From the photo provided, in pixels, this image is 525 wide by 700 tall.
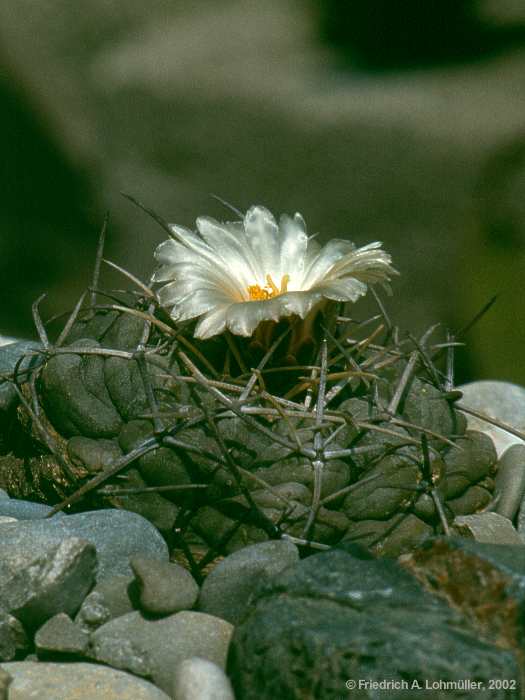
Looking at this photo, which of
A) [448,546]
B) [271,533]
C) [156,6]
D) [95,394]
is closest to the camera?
[448,546]

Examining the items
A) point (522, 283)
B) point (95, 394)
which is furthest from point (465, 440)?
point (522, 283)

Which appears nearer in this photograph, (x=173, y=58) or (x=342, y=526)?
(x=342, y=526)

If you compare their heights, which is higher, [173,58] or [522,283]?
[173,58]

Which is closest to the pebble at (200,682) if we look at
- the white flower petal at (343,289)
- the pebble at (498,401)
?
the white flower petal at (343,289)

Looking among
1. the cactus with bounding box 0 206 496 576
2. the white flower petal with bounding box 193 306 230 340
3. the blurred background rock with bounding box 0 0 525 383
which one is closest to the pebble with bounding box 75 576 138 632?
the cactus with bounding box 0 206 496 576

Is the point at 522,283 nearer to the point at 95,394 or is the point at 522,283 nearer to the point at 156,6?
the point at 156,6

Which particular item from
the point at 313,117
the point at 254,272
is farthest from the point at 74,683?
the point at 313,117

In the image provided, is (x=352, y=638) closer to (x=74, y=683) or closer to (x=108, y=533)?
(x=74, y=683)

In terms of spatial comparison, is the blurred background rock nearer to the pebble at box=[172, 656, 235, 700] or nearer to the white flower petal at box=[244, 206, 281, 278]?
the white flower petal at box=[244, 206, 281, 278]

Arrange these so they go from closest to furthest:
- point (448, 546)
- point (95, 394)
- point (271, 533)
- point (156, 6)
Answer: point (448, 546), point (271, 533), point (95, 394), point (156, 6)
